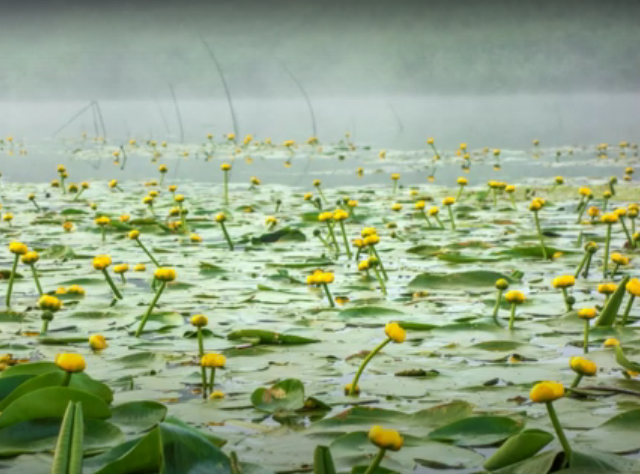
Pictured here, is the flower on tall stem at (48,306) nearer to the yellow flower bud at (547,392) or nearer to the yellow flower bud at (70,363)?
the yellow flower bud at (70,363)

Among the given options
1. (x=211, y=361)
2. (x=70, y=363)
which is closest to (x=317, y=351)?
(x=211, y=361)

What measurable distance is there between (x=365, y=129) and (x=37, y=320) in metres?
12.9

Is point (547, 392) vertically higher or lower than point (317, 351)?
higher

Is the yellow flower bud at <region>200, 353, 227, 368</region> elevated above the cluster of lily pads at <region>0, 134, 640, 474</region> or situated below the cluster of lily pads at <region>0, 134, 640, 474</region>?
above

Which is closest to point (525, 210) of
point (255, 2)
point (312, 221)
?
point (312, 221)

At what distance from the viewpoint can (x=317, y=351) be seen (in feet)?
6.84

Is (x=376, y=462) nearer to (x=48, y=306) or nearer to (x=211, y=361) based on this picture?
(x=211, y=361)

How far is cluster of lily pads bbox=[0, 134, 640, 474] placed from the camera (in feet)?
4.72

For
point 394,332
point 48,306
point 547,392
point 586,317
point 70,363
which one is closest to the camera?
point 547,392

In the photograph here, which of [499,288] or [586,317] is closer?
[586,317]

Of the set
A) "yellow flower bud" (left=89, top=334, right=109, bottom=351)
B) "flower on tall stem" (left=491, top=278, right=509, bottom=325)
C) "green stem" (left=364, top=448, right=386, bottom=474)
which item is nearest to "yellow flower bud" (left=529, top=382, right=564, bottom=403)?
"green stem" (left=364, top=448, right=386, bottom=474)

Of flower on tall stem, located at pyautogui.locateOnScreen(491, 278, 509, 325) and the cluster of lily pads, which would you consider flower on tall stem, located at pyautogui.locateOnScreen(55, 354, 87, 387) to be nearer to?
the cluster of lily pads

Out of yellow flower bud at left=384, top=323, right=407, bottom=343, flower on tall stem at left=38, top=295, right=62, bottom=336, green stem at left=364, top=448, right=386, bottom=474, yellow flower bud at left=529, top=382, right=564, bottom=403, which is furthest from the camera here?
flower on tall stem at left=38, top=295, right=62, bottom=336

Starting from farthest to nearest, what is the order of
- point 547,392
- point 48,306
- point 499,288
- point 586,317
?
point 499,288 < point 48,306 < point 586,317 < point 547,392
